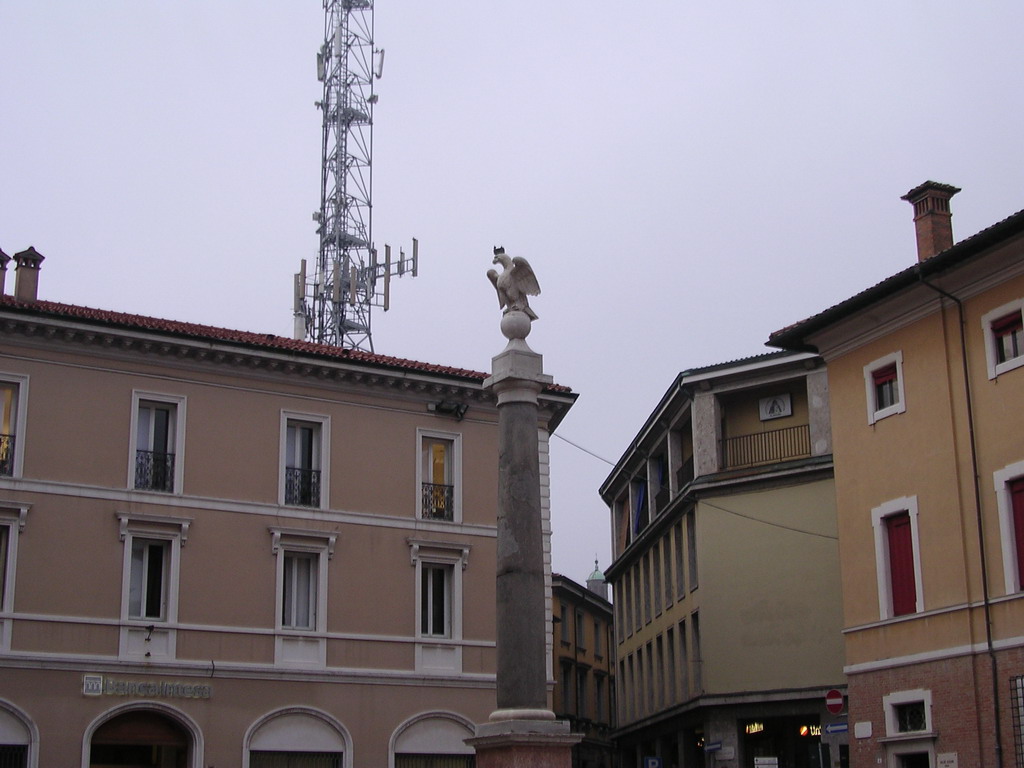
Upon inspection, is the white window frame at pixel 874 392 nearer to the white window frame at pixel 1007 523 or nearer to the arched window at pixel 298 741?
the white window frame at pixel 1007 523

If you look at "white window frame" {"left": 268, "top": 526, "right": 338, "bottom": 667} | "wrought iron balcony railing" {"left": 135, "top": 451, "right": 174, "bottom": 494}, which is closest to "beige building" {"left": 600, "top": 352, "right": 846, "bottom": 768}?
"white window frame" {"left": 268, "top": 526, "right": 338, "bottom": 667}

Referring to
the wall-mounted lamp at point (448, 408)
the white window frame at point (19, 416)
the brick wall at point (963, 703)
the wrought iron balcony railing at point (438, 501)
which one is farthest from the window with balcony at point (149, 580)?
the brick wall at point (963, 703)

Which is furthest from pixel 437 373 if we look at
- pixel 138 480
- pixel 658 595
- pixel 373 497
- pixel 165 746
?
pixel 658 595

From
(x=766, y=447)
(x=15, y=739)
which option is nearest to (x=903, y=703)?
(x=766, y=447)

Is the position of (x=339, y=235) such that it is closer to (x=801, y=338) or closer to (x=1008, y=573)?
(x=801, y=338)

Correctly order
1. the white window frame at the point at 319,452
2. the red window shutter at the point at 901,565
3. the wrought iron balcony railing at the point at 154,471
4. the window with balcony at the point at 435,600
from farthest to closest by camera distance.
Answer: the window with balcony at the point at 435,600, the white window frame at the point at 319,452, the wrought iron balcony railing at the point at 154,471, the red window shutter at the point at 901,565

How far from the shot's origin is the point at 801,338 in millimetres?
30516

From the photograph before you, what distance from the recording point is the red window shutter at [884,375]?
28.3 metres

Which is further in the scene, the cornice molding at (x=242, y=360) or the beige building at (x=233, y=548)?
the cornice molding at (x=242, y=360)

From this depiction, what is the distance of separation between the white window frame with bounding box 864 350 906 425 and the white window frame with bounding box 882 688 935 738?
543cm

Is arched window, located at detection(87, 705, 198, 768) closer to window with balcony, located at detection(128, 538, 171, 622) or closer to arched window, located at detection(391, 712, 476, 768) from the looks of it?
window with balcony, located at detection(128, 538, 171, 622)

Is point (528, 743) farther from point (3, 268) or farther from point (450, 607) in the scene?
point (3, 268)

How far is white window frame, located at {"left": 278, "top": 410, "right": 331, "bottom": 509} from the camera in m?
32.7

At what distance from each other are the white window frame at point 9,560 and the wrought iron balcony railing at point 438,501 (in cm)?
938
